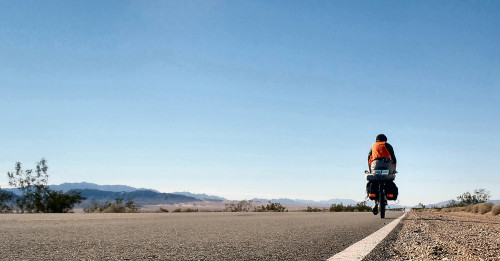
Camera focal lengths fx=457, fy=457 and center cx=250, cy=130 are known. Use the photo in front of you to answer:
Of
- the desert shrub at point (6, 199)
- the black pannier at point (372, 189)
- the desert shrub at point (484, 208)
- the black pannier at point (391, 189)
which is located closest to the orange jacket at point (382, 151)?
the black pannier at point (391, 189)

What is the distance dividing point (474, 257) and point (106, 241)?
3191 mm

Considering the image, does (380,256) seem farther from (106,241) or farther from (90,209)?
(90,209)

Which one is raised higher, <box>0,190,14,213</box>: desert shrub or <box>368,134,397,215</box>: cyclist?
<box>368,134,397,215</box>: cyclist

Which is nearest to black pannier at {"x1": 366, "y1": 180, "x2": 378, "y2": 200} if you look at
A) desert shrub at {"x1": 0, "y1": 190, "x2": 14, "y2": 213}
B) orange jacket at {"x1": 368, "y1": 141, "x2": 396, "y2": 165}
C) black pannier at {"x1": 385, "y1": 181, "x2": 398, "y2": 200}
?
black pannier at {"x1": 385, "y1": 181, "x2": 398, "y2": 200}

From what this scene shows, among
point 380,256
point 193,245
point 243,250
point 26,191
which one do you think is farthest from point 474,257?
point 26,191

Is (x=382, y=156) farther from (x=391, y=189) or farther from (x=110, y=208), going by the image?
(x=110, y=208)

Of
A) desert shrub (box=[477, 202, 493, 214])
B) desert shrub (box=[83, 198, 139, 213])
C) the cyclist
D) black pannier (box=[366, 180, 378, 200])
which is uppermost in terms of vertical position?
the cyclist

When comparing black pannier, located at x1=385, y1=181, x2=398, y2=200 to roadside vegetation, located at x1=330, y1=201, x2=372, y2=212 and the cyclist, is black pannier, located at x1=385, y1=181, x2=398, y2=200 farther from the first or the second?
roadside vegetation, located at x1=330, y1=201, x2=372, y2=212

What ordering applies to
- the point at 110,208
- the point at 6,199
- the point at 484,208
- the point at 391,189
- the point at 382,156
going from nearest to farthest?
the point at 382,156 → the point at 391,189 → the point at 110,208 → the point at 484,208 → the point at 6,199

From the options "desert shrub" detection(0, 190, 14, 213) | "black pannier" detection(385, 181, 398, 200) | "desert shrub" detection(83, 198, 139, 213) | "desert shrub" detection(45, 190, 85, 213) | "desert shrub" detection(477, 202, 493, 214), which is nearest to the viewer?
"black pannier" detection(385, 181, 398, 200)

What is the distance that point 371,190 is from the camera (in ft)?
40.4

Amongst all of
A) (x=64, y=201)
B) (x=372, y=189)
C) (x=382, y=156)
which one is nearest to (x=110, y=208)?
(x=64, y=201)

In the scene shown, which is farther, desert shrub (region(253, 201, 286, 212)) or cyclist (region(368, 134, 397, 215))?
desert shrub (region(253, 201, 286, 212))

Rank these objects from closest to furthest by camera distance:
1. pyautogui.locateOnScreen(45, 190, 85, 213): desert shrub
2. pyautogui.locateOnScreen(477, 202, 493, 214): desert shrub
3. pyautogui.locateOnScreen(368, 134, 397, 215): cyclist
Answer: pyautogui.locateOnScreen(368, 134, 397, 215): cyclist < pyautogui.locateOnScreen(477, 202, 493, 214): desert shrub < pyautogui.locateOnScreen(45, 190, 85, 213): desert shrub
